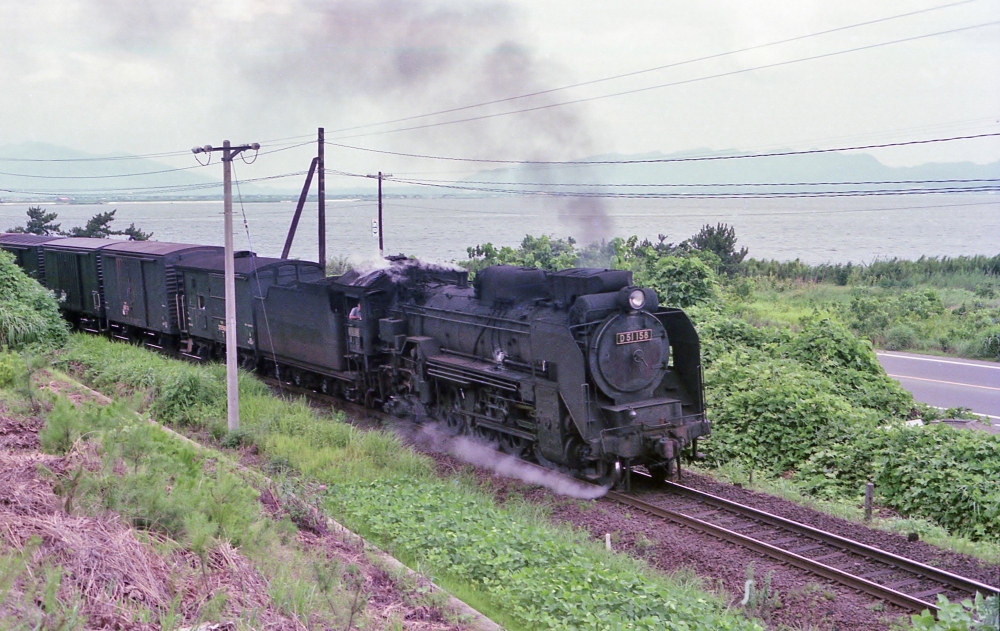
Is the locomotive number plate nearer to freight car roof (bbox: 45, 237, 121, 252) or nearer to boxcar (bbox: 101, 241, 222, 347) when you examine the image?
boxcar (bbox: 101, 241, 222, 347)

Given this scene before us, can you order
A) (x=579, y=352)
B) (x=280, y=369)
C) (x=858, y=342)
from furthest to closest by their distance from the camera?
(x=280, y=369), (x=858, y=342), (x=579, y=352)

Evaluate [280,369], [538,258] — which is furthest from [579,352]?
[538,258]

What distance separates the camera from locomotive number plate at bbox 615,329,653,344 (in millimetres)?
10289

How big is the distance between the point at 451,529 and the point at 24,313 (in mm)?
13617

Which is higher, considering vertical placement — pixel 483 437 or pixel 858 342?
pixel 858 342

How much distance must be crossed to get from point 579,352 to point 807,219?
13228 centimetres

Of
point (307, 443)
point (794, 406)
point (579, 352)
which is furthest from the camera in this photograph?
point (794, 406)

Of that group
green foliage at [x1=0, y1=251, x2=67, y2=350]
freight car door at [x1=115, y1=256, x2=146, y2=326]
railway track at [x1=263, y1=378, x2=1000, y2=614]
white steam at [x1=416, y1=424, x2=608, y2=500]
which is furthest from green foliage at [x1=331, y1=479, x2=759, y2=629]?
freight car door at [x1=115, y1=256, x2=146, y2=326]

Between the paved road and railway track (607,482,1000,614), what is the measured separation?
793 centimetres

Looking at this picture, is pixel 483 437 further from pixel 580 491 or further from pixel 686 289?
pixel 686 289

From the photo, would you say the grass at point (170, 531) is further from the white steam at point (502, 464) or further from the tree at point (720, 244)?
the tree at point (720, 244)

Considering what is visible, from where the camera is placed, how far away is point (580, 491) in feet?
34.0

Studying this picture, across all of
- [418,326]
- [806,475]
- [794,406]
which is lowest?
[806,475]

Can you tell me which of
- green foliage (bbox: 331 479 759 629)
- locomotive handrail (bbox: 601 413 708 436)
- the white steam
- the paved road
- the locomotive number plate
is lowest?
the paved road
